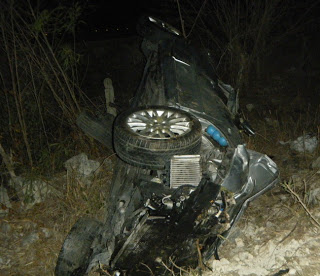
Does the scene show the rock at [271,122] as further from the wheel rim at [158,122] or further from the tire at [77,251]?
the tire at [77,251]

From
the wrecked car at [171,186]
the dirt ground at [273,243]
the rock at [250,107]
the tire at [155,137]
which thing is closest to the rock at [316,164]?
the dirt ground at [273,243]

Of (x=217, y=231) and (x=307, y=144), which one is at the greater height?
(x=217, y=231)

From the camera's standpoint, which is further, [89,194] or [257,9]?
[257,9]

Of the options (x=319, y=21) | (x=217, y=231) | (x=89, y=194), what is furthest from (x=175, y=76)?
(x=319, y=21)

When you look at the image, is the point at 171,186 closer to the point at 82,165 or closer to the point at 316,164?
the point at 82,165

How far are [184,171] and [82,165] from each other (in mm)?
1974

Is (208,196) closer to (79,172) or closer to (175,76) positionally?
(175,76)

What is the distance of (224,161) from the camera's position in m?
2.81

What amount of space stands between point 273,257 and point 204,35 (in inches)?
216

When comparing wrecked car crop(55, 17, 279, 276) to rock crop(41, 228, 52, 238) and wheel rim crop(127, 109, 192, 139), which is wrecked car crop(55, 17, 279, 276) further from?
rock crop(41, 228, 52, 238)

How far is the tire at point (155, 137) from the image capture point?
9.20 ft

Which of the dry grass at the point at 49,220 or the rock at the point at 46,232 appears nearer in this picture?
the dry grass at the point at 49,220

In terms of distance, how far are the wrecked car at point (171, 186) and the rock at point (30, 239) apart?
63 cm

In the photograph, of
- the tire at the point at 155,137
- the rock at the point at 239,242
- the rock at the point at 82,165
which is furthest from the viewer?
the rock at the point at 82,165
